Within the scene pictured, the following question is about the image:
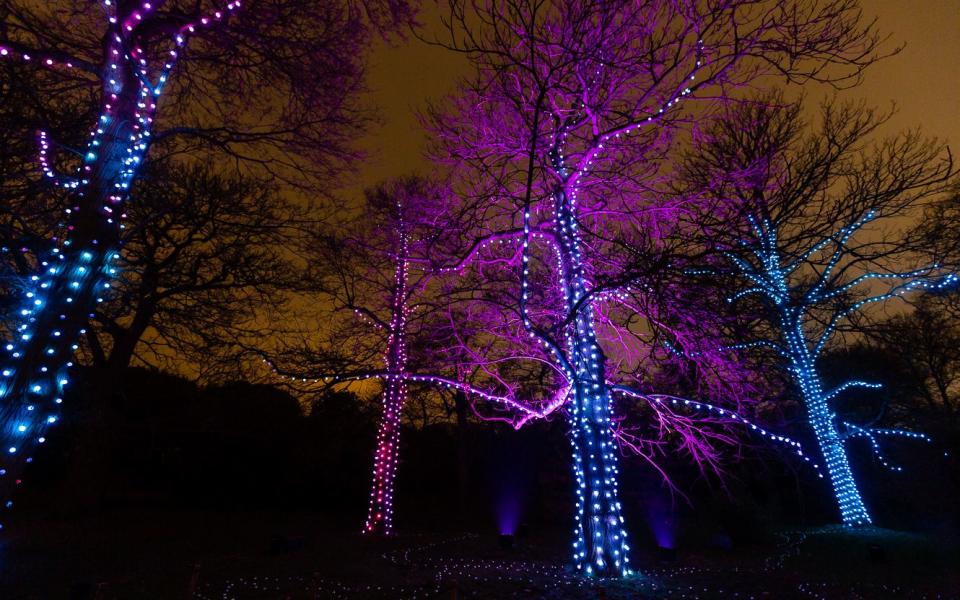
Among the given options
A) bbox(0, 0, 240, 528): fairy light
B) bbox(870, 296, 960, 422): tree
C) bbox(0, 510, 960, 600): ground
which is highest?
bbox(870, 296, 960, 422): tree

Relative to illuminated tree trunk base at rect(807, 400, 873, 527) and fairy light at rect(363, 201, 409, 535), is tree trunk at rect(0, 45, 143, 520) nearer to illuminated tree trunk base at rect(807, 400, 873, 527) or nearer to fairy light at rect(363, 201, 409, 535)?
fairy light at rect(363, 201, 409, 535)

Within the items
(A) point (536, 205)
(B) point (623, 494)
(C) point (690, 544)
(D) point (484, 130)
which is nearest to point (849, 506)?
(C) point (690, 544)

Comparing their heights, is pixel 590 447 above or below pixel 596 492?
above

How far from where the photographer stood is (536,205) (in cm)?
678

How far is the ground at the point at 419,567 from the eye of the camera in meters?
4.96

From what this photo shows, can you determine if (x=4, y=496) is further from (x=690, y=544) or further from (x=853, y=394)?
(x=853, y=394)

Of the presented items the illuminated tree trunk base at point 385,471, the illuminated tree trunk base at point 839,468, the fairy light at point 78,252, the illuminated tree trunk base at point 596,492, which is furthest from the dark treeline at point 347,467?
the fairy light at point 78,252

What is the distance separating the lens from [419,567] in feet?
21.2

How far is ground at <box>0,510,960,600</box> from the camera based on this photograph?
496 centimetres

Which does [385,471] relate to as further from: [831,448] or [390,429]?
[831,448]

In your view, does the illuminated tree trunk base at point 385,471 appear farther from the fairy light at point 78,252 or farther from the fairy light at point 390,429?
the fairy light at point 78,252

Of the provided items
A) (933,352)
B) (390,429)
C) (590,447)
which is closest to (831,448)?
(590,447)

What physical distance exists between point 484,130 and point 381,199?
5889 mm

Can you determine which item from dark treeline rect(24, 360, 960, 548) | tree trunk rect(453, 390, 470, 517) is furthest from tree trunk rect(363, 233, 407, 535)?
tree trunk rect(453, 390, 470, 517)
